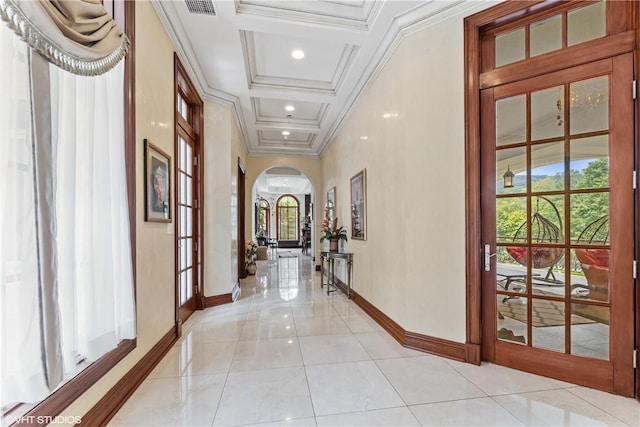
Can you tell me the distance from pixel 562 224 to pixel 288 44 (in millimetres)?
3313

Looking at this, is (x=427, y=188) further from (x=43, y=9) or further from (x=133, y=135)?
(x=43, y=9)

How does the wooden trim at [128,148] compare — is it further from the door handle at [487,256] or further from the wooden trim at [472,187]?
the door handle at [487,256]

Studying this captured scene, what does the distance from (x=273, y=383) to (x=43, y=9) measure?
2.55 metres

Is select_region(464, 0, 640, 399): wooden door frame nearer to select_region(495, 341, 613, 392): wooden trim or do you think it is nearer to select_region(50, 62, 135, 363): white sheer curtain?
select_region(495, 341, 613, 392): wooden trim

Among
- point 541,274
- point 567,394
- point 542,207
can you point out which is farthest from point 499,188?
point 567,394

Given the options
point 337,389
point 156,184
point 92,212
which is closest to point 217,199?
point 156,184

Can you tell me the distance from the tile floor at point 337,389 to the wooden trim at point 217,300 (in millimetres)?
900

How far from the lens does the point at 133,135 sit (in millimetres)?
2186

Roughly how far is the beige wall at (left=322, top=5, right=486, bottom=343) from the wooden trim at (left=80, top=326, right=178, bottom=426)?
7.78ft

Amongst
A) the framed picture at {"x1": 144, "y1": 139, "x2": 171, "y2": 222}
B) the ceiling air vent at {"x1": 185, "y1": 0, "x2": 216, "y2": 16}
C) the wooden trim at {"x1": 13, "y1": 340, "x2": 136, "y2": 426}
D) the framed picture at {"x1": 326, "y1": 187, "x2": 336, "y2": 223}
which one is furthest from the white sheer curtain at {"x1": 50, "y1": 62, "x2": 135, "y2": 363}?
the framed picture at {"x1": 326, "y1": 187, "x2": 336, "y2": 223}

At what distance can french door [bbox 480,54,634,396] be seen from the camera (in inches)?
80.7

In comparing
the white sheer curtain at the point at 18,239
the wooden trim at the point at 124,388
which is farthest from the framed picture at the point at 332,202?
the white sheer curtain at the point at 18,239

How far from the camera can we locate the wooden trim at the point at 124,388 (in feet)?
5.59

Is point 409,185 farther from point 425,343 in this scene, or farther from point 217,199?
point 217,199
